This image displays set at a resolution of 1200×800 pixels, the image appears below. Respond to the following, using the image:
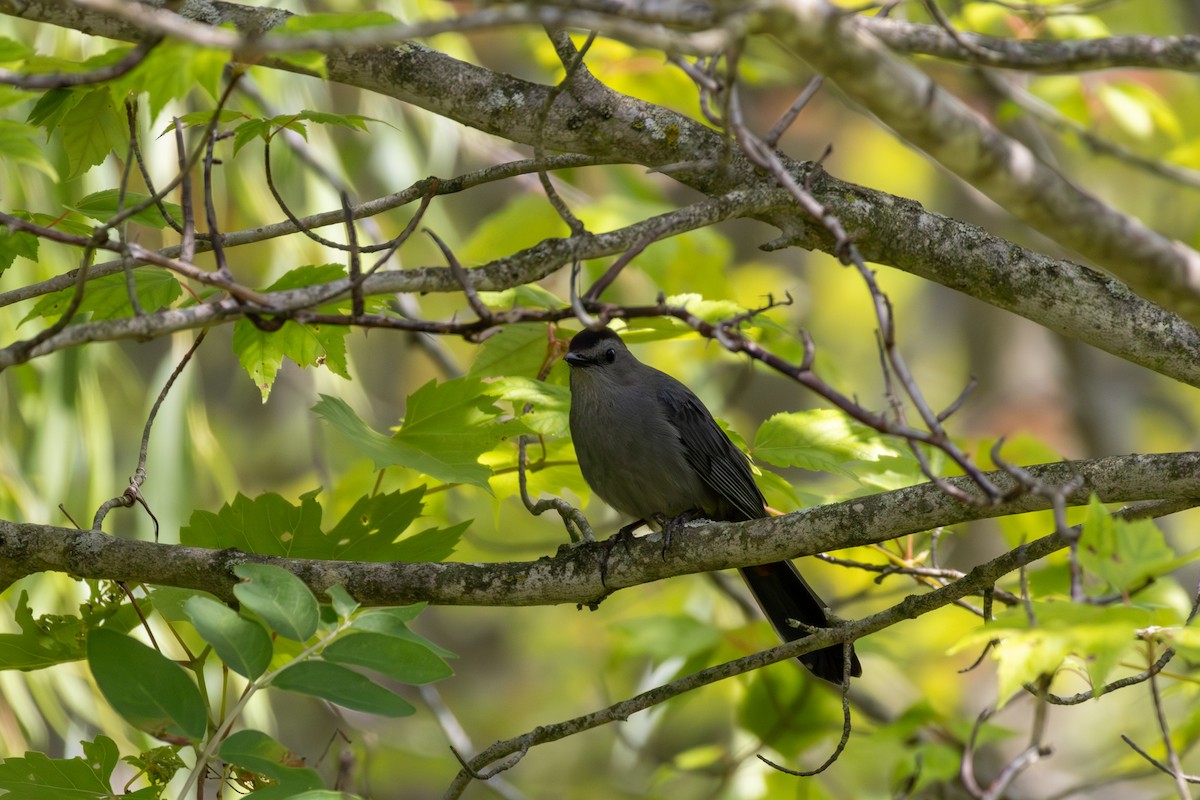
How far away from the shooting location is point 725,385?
7766mm

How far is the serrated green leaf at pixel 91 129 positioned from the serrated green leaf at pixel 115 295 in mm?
275

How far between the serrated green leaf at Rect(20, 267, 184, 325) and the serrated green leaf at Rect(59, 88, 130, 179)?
27 centimetres

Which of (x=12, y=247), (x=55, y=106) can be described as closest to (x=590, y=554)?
(x=12, y=247)

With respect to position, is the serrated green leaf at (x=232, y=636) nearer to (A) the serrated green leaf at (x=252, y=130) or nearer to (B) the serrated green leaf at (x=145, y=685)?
(B) the serrated green leaf at (x=145, y=685)

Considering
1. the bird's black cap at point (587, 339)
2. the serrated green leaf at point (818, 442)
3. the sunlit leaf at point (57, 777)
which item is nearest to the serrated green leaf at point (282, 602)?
the sunlit leaf at point (57, 777)

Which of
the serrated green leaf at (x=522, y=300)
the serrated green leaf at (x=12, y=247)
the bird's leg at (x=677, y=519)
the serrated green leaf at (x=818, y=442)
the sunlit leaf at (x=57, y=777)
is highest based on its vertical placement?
the serrated green leaf at (x=12, y=247)

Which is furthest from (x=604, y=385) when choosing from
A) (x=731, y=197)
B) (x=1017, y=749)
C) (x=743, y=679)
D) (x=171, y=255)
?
(x=1017, y=749)

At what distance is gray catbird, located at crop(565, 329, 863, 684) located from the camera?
3.97 m

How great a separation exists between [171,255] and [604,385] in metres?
1.95

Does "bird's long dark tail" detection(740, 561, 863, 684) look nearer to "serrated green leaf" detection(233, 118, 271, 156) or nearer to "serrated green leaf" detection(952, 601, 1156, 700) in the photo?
"serrated green leaf" detection(952, 601, 1156, 700)

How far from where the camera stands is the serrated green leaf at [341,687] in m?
1.86

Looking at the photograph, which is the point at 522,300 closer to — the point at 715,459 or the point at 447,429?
the point at 447,429

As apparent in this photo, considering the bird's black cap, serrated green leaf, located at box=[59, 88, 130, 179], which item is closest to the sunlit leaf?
serrated green leaf, located at box=[59, 88, 130, 179]

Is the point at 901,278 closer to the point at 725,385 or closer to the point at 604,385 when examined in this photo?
the point at 725,385
